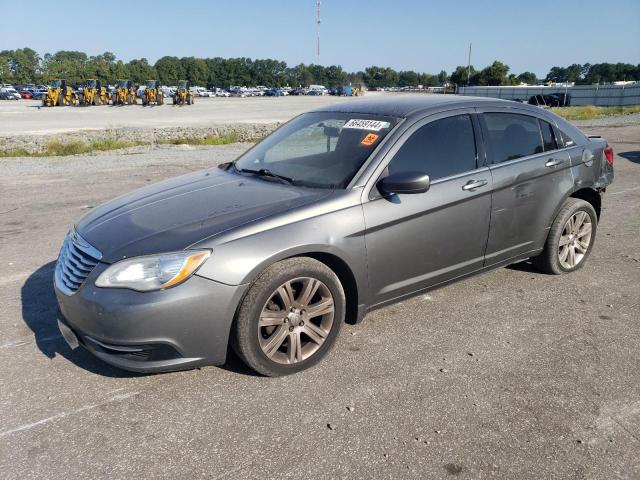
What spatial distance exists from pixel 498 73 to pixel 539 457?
106 meters

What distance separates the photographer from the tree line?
12538cm

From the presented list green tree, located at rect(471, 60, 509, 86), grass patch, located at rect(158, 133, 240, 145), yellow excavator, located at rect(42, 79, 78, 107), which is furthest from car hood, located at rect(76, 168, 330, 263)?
green tree, located at rect(471, 60, 509, 86)

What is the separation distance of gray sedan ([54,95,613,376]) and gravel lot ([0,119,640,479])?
0.91 ft

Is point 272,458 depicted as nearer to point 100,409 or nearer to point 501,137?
point 100,409

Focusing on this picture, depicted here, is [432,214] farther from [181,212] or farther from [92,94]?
[92,94]

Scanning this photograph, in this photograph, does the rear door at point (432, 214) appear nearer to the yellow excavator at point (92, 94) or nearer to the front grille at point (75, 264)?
the front grille at point (75, 264)

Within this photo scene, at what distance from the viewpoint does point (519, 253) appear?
15.0ft

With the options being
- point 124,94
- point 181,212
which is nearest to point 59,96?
point 124,94

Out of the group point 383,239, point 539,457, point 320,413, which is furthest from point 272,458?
point 383,239

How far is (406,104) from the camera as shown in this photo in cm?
416

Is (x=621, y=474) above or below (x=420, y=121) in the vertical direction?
below

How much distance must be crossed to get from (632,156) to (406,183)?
40.6 ft

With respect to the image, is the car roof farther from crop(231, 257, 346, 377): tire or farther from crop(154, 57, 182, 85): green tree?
crop(154, 57, 182, 85): green tree

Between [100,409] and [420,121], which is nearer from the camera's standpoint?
[100,409]
